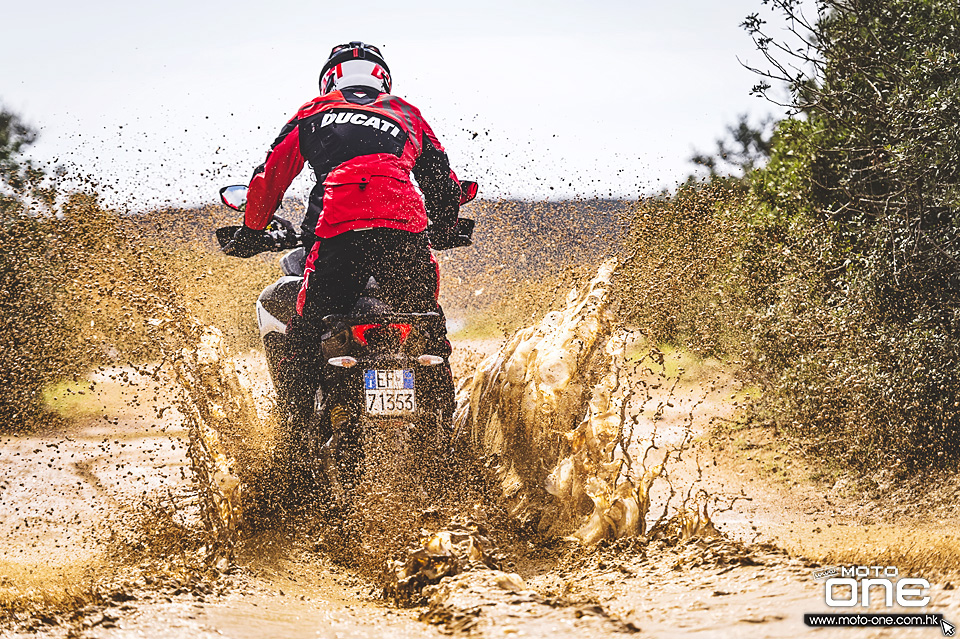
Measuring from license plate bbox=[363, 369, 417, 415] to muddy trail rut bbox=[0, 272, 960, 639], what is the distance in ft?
1.89

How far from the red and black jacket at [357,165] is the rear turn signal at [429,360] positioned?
2.41 ft

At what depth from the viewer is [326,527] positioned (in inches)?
181

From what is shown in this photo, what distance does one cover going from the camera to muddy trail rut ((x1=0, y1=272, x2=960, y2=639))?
10.6 ft

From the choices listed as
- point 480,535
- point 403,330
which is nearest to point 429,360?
point 403,330

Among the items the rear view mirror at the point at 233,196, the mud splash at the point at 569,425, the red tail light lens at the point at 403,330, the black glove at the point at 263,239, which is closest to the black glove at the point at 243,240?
the black glove at the point at 263,239

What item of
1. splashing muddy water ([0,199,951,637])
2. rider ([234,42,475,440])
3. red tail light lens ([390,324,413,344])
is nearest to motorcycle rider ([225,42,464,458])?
rider ([234,42,475,440])

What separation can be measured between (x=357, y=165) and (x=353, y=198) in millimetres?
208

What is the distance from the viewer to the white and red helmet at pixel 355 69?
4.88 metres

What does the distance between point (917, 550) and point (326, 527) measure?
10.4 ft

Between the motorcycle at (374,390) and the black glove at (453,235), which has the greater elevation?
the black glove at (453,235)

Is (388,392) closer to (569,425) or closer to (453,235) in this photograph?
(453,235)

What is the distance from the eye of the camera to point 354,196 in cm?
436

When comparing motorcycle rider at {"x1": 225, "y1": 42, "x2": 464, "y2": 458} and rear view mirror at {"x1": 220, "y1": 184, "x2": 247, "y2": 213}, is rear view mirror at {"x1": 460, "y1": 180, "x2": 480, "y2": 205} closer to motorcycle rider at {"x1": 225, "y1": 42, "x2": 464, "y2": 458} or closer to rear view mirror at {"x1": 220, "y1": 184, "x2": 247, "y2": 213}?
motorcycle rider at {"x1": 225, "y1": 42, "x2": 464, "y2": 458}

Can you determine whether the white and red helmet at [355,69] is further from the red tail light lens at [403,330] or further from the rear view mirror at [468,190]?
the red tail light lens at [403,330]
